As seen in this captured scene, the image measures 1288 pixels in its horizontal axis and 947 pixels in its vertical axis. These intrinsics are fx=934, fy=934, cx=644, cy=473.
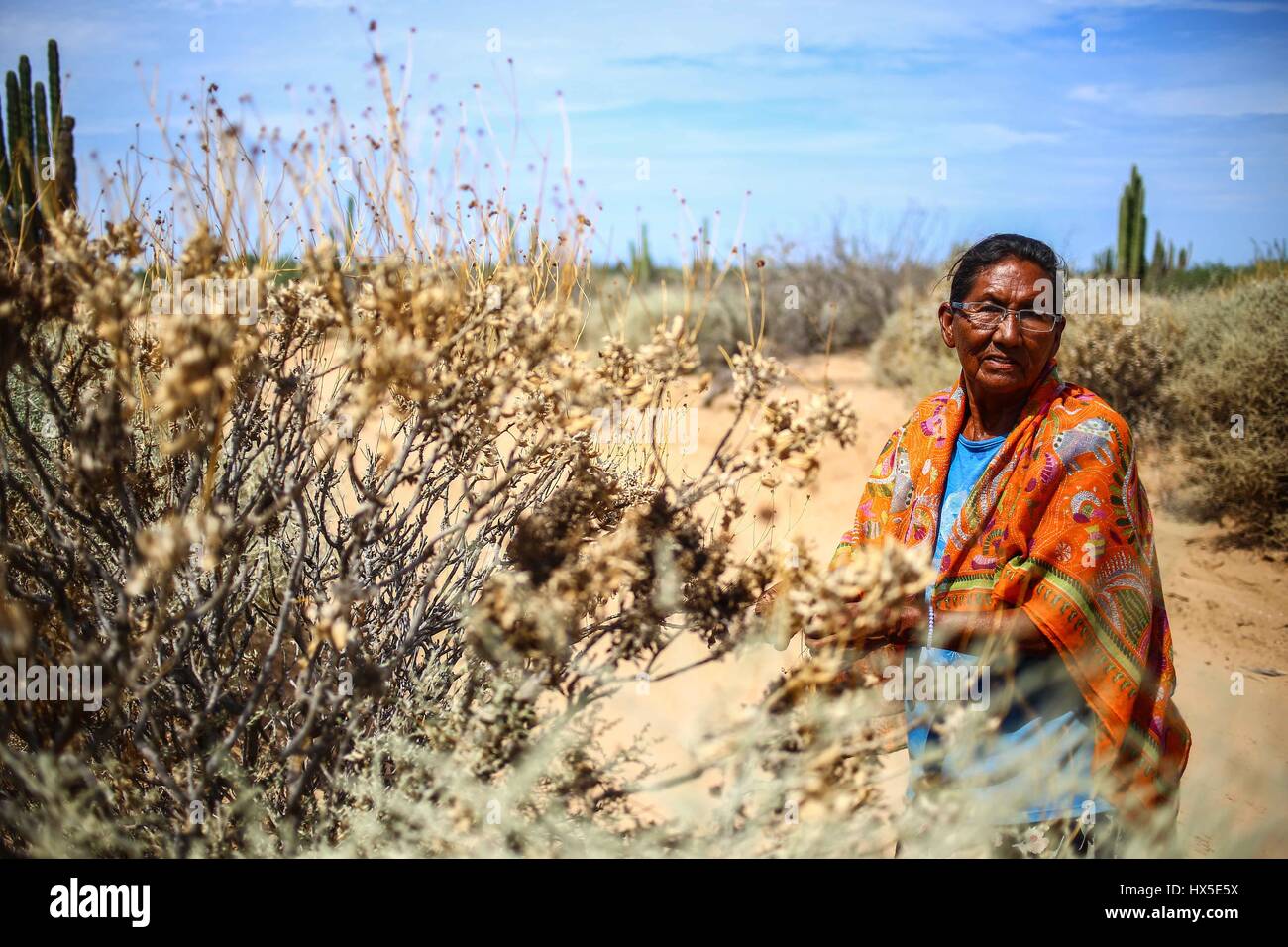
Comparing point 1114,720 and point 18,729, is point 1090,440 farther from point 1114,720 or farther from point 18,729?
point 18,729

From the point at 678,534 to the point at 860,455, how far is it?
24.4 ft

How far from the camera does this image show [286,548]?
281cm

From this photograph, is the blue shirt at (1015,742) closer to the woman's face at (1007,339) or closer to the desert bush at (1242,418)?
the woman's face at (1007,339)

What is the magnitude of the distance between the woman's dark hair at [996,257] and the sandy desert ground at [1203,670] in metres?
0.61

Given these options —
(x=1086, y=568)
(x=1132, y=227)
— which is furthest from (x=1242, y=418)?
(x=1132, y=227)

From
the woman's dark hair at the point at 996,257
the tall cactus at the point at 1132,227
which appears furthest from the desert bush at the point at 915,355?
the woman's dark hair at the point at 996,257

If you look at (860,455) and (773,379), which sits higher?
(773,379)

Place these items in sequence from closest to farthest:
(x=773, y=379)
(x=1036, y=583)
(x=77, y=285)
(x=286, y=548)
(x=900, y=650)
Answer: (x=77, y=285), (x=773, y=379), (x=1036, y=583), (x=900, y=650), (x=286, y=548)

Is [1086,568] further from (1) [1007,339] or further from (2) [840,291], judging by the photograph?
(2) [840,291]

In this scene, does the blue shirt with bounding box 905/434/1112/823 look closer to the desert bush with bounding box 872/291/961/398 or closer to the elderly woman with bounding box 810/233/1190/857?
the elderly woman with bounding box 810/233/1190/857

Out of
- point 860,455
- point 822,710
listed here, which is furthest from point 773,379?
point 860,455

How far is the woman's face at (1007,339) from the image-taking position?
7.39ft

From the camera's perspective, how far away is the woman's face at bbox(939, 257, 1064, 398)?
7.39 ft

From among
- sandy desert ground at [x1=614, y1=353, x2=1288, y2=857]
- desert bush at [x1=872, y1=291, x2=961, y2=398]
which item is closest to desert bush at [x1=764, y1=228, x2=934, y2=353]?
desert bush at [x1=872, y1=291, x2=961, y2=398]
